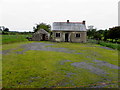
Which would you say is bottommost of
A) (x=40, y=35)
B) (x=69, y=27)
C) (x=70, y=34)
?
(x=40, y=35)

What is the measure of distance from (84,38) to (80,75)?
22.3 m

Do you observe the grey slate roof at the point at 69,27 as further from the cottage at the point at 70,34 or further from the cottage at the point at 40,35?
the cottage at the point at 40,35

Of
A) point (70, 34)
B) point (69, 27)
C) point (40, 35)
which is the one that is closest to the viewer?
point (70, 34)

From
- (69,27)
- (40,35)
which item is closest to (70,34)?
(69,27)

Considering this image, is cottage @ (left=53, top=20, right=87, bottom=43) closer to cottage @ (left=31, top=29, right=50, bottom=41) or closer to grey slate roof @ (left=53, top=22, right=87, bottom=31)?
grey slate roof @ (left=53, top=22, right=87, bottom=31)

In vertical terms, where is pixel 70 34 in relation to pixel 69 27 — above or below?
below

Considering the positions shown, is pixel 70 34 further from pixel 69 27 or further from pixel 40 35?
pixel 40 35

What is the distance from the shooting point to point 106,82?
5.30 meters

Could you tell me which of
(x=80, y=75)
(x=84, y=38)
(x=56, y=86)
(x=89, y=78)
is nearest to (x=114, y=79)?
(x=89, y=78)

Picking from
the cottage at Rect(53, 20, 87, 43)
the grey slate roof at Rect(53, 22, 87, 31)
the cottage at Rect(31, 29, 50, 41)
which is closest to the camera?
the cottage at Rect(53, 20, 87, 43)

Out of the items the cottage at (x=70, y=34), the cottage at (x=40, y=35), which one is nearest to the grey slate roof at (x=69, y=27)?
the cottage at (x=70, y=34)

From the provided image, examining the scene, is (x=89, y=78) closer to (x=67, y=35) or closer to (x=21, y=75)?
(x=21, y=75)

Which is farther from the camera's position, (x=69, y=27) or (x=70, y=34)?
(x=69, y=27)

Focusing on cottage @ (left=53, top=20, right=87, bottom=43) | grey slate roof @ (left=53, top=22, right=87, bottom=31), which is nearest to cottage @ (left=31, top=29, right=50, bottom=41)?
cottage @ (left=53, top=20, right=87, bottom=43)
